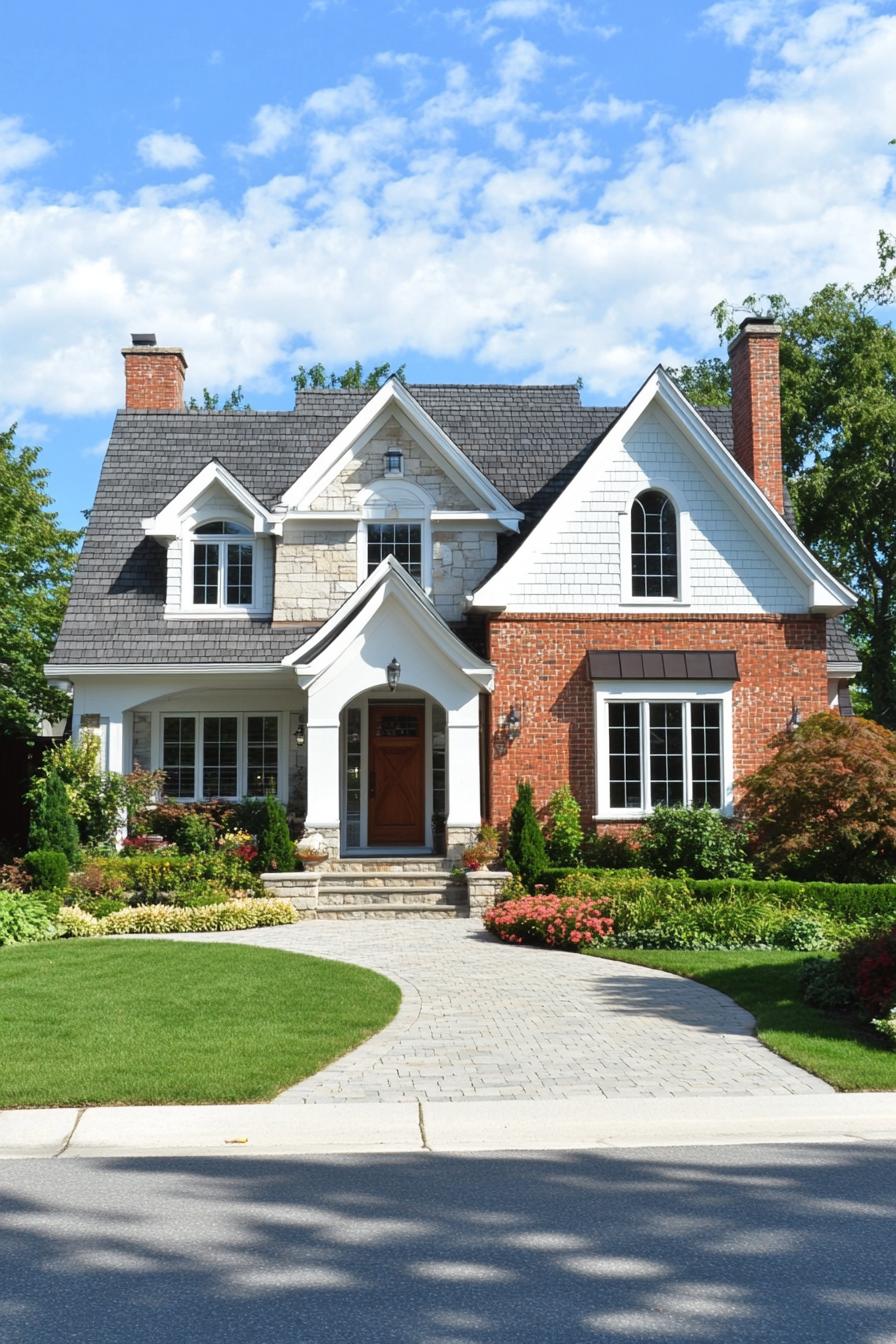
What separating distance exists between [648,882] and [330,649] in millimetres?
6280

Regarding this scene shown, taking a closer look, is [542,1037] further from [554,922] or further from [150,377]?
[150,377]

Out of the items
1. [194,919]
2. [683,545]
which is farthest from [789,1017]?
[683,545]

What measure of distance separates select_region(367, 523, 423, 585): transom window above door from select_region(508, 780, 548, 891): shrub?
5.18 meters

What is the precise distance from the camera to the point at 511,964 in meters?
14.0

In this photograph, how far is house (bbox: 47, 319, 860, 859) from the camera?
1988 cm

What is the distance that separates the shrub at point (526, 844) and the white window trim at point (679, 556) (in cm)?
373

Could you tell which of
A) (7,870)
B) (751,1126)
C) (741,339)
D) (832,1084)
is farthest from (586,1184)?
(741,339)

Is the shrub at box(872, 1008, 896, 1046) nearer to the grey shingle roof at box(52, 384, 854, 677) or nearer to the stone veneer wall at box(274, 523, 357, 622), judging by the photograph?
the grey shingle roof at box(52, 384, 854, 677)

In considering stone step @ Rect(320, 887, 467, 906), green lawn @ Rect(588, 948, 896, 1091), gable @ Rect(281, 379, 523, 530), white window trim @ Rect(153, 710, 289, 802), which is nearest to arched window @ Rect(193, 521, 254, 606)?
gable @ Rect(281, 379, 523, 530)

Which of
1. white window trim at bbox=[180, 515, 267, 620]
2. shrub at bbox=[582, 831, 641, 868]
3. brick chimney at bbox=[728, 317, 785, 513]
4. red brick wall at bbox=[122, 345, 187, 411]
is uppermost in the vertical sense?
red brick wall at bbox=[122, 345, 187, 411]

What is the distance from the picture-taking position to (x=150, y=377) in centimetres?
2488

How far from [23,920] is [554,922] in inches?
263

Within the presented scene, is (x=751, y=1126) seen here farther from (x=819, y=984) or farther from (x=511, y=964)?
(x=511, y=964)

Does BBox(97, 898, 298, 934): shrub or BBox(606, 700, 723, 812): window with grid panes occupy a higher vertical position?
BBox(606, 700, 723, 812): window with grid panes
